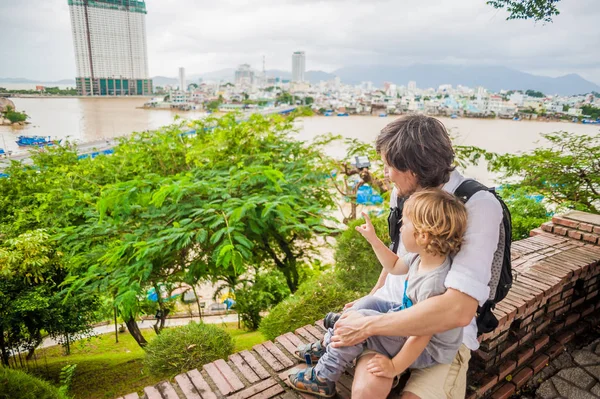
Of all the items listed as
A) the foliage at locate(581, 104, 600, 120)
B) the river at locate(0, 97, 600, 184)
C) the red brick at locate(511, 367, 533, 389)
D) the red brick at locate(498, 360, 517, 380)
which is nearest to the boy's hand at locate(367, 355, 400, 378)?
the red brick at locate(498, 360, 517, 380)

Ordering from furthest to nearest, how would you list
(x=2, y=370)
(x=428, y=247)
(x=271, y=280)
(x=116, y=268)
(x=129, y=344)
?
(x=129, y=344), (x=271, y=280), (x=116, y=268), (x=2, y=370), (x=428, y=247)

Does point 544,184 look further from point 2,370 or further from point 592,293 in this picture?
point 2,370

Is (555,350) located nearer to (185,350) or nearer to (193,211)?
(185,350)

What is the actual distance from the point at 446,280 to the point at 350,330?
40 centimetres

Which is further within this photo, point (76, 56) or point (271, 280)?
point (76, 56)

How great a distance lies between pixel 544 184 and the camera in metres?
5.88

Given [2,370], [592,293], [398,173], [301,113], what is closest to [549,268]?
[592,293]

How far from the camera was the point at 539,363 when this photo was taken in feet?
7.07

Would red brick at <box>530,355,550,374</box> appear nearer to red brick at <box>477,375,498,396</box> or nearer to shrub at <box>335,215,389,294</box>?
red brick at <box>477,375,498,396</box>

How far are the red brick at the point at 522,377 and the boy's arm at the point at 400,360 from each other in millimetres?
1207

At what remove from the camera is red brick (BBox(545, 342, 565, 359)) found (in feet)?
7.38

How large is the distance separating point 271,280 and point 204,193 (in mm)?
4047

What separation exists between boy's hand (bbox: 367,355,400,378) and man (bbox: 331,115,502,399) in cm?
3

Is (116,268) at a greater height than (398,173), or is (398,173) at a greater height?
(398,173)
